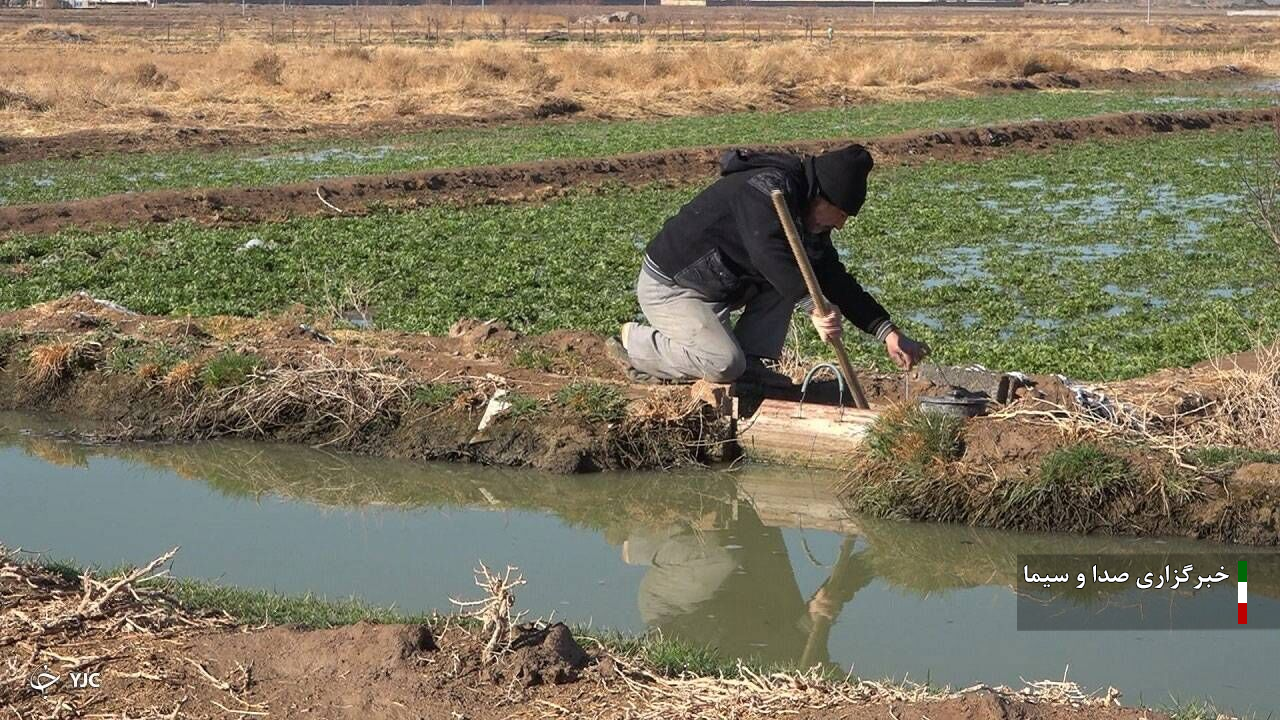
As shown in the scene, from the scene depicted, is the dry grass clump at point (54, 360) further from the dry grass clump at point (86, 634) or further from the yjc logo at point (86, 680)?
the yjc logo at point (86, 680)

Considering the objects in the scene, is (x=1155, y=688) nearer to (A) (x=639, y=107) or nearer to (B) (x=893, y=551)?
(B) (x=893, y=551)

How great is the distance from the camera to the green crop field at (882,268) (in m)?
12.1

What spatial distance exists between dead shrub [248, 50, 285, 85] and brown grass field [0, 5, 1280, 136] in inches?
2.8

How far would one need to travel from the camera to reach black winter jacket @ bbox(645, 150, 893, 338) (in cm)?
815

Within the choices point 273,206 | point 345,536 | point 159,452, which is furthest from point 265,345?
point 273,206

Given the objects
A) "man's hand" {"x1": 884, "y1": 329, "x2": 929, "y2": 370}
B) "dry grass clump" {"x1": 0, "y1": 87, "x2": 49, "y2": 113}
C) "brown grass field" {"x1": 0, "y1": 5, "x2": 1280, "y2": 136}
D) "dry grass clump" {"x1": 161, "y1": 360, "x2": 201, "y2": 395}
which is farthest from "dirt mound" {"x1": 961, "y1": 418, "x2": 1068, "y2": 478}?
"dry grass clump" {"x1": 0, "y1": 87, "x2": 49, "y2": 113}

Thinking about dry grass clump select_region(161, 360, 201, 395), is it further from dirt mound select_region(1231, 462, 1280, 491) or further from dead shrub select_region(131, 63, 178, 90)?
dead shrub select_region(131, 63, 178, 90)

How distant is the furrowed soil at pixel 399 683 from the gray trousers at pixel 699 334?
3.52 metres

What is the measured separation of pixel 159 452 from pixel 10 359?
1.79 metres

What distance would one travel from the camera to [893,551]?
7871 millimetres

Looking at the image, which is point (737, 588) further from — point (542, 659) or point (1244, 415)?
point (1244, 415)

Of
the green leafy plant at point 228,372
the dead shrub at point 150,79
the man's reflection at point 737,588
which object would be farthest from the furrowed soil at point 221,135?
the man's reflection at point 737,588

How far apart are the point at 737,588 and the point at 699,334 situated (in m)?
1.94

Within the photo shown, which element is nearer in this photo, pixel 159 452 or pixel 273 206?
pixel 159 452
